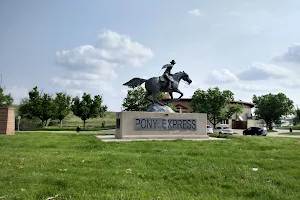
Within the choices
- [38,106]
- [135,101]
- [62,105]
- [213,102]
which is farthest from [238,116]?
[38,106]

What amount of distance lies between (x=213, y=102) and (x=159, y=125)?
31468 mm

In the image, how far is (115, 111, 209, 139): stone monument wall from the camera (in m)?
18.0

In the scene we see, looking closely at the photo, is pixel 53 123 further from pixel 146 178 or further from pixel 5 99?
pixel 146 178

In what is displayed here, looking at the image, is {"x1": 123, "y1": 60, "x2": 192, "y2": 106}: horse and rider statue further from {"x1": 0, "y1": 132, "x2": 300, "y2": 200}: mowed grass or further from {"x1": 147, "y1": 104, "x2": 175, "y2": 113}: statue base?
{"x1": 0, "y1": 132, "x2": 300, "y2": 200}: mowed grass

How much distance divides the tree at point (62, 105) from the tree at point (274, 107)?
136 feet

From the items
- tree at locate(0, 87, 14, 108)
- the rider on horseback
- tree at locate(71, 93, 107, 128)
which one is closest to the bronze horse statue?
the rider on horseback

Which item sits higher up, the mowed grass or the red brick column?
the red brick column

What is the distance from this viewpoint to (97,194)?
5.51 m

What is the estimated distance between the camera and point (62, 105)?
189ft

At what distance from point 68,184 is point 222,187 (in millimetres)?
3280

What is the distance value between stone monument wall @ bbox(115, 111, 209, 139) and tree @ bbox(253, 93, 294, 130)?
49.5 meters

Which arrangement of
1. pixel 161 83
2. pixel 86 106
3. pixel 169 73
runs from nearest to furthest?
pixel 161 83 < pixel 169 73 < pixel 86 106

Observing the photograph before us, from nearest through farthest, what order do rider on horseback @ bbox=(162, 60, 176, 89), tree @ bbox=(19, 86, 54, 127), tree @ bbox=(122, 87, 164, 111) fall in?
rider on horseback @ bbox=(162, 60, 176, 89), tree @ bbox=(122, 87, 164, 111), tree @ bbox=(19, 86, 54, 127)

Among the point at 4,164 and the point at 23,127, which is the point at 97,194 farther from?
the point at 23,127
